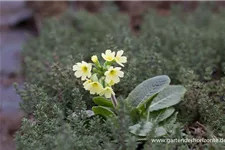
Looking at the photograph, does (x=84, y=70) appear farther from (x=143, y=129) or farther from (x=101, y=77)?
(x=143, y=129)

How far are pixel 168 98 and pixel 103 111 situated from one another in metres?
0.44

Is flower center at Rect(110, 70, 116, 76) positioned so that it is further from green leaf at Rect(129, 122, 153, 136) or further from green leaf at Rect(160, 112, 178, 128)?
green leaf at Rect(160, 112, 178, 128)

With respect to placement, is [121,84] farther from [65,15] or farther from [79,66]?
[65,15]

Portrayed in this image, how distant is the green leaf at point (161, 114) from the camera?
262 centimetres

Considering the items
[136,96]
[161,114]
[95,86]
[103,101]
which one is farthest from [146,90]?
[95,86]

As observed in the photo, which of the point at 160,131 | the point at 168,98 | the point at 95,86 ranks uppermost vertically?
the point at 95,86

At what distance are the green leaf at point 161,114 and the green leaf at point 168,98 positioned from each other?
30 mm

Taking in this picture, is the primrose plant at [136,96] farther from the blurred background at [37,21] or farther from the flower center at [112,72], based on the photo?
the blurred background at [37,21]

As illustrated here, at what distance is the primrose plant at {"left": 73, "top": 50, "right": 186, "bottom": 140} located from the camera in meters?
2.43

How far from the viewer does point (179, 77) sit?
3211mm

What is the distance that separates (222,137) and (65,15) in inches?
150

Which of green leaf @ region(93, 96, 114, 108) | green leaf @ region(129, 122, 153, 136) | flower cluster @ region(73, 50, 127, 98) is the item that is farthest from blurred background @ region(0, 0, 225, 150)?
green leaf @ region(129, 122, 153, 136)

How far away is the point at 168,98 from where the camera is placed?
2723 mm

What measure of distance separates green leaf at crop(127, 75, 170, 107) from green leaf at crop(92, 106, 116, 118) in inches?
8.1
